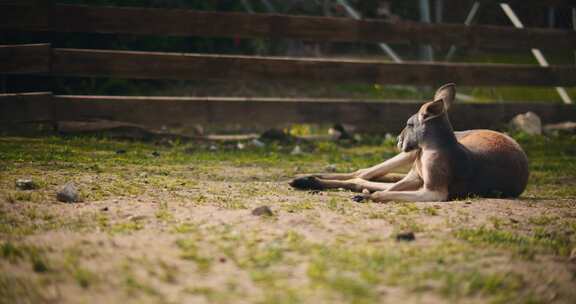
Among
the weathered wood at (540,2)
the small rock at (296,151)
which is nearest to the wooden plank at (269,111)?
the small rock at (296,151)

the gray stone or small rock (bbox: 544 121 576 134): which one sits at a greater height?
small rock (bbox: 544 121 576 134)

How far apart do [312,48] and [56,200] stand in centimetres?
1016

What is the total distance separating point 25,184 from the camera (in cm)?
507

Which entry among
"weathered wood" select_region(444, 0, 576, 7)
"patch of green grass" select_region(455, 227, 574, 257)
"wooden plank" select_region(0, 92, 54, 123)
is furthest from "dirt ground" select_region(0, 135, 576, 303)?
"weathered wood" select_region(444, 0, 576, 7)

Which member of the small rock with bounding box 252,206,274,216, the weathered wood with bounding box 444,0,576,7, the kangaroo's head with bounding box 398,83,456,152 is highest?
the weathered wood with bounding box 444,0,576,7

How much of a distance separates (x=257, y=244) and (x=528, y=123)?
745 centimetres

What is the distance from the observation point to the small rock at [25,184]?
16.6ft

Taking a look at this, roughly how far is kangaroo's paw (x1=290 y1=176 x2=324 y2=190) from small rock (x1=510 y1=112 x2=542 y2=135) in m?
5.21

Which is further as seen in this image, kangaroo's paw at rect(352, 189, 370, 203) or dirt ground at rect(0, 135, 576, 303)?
kangaroo's paw at rect(352, 189, 370, 203)

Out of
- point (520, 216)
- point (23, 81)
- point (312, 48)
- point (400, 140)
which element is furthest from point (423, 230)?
point (312, 48)

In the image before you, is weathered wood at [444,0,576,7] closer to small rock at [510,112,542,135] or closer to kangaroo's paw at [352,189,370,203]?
small rock at [510,112,542,135]

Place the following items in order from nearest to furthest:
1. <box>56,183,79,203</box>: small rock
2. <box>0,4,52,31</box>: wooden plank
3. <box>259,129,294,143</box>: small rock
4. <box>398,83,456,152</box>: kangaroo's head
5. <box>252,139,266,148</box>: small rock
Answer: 1. <box>56,183,79,203</box>: small rock
2. <box>398,83,456,152</box>: kangaroo's head
3. <box>0,4,52,31</box>: wooden plank
4. <box>252,139,266,148</box>: small rock
5. <box>259,129,294,143</box>: small rock

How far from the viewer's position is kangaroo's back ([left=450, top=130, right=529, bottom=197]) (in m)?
5.64

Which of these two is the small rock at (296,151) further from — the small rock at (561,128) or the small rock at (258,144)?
the small rock at (561,128)
